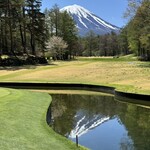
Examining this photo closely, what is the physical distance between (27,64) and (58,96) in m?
33.9

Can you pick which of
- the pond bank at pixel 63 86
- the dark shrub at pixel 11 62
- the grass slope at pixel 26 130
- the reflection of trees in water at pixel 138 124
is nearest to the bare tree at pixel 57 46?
the dark shrub at pixel 11 62

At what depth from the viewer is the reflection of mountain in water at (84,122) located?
49.6ft

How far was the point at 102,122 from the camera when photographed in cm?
1738

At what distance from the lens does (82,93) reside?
1164 inches

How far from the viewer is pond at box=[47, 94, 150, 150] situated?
A: 1308 cm

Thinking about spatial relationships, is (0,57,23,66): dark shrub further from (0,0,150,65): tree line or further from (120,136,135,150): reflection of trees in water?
(120,136,135,150): reflection of trees in water

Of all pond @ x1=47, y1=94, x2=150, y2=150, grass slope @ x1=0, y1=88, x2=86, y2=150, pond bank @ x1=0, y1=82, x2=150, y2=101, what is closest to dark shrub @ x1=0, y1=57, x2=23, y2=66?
pond bank @ x1=0, y1=82, x2=150, y2=101

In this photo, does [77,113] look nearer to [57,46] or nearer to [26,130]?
[26,130]

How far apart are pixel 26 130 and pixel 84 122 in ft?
18.3

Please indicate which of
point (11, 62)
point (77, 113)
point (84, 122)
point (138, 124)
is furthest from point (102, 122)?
point (11, 62)

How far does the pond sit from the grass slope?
113 centimetres

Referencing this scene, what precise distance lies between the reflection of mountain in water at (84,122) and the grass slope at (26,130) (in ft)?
5.21

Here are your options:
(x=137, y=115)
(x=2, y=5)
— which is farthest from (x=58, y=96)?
(x=2, y=5)

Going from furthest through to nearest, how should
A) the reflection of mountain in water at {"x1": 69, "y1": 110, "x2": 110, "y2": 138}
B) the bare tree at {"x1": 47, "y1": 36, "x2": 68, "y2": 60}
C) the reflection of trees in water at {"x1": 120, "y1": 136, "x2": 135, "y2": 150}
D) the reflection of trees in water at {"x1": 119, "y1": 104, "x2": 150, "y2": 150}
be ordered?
the bare tree at {"x1": 47, "y1": 36, "x2": 68, "y2": 60} < the reflection of mountain in water at {"x1": 69, "y1": 110, "x2": 110, "y2": 138} < the reflection of trees in water at {"x1": 119, "y1": 104, "x2": 150, "y2": 150} < the reflection of trees in water at {"x1": 120, "y1": 136, "x2": 135, "y2": 150}
